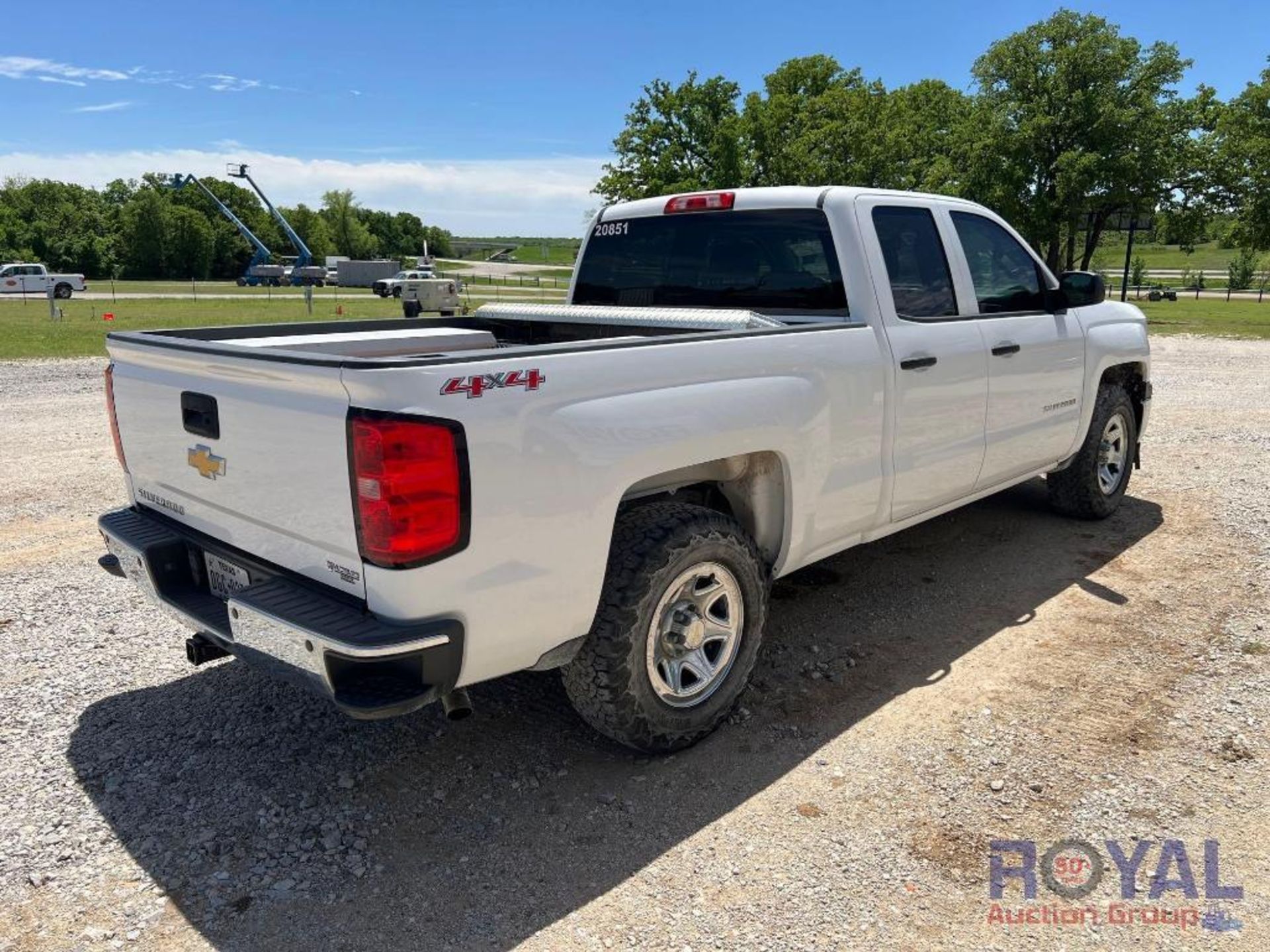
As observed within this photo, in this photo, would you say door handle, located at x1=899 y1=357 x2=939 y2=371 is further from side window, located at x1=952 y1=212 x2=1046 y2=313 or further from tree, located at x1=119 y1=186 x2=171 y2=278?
tree, located at x1=119 y1=186 x2=171 y2=278

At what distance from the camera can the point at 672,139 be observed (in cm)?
3712

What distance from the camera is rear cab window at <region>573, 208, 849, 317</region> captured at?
4113 mm

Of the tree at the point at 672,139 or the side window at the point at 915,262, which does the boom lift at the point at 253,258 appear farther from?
the side window at the point at 915,262

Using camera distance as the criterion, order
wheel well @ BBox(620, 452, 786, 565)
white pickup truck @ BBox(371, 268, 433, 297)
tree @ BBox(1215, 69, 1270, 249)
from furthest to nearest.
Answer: white pickup truck @ BBox(371, 268, 433, 297) → tree @ BBox(1215, 69, 1270, 249) → wheel well @ BBox(620, 452, 786, 565)

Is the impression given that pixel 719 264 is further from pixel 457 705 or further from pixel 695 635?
pixel 457 705

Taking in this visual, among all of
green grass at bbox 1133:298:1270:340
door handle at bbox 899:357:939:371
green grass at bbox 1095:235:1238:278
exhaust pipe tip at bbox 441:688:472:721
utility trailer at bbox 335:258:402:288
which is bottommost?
exhaust pipe tip at bbox 441:688:472:721

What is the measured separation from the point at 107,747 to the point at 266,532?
1288 mm

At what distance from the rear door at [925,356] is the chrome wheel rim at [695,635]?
45.3 inches

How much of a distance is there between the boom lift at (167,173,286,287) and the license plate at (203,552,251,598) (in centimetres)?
7043

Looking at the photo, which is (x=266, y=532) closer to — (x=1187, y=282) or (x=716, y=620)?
(x=716, y=620)

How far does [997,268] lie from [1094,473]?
1.85m

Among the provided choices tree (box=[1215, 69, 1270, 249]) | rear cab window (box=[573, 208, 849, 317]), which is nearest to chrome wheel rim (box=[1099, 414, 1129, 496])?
rear cab window (box=[573, 208, 849, 317])

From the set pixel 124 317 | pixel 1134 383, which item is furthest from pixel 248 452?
pixel 124 317

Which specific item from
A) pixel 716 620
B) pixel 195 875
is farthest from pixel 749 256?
pixel 195 875
